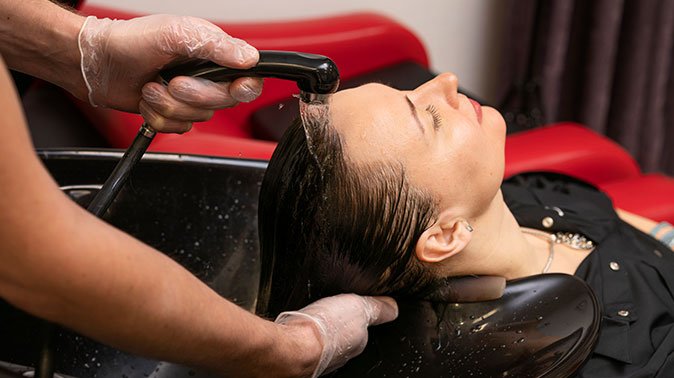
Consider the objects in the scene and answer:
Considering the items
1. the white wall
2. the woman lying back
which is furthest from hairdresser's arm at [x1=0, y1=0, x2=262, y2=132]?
the white wall

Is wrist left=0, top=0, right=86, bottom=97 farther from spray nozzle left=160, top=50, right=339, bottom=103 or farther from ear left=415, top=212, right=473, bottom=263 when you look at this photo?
ear left=415, top=212, right=473, bottom=263

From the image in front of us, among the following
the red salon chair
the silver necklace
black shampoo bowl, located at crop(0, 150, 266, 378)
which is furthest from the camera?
the red salon chair

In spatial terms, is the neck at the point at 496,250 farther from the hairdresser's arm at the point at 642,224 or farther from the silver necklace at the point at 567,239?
the hairdresser's arm at the point at 642,224

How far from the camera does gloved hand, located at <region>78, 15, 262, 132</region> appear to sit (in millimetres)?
1048

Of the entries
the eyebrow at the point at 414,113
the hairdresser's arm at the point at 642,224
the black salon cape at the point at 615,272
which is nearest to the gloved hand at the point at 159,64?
the eyebrow at the point at 414,113

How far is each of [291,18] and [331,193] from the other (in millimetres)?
1492

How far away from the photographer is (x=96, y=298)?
2.43 feet

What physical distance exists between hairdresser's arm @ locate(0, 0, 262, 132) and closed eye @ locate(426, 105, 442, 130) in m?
0.26

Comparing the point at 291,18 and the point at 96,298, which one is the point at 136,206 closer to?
the point at 96,298

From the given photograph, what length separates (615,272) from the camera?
1.37 meters

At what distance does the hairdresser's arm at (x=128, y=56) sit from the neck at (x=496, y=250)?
1.29 feet

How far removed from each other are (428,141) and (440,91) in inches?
4.0

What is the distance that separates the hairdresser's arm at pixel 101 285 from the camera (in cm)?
69

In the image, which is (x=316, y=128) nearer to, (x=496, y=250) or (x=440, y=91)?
(x=440, y=91)
